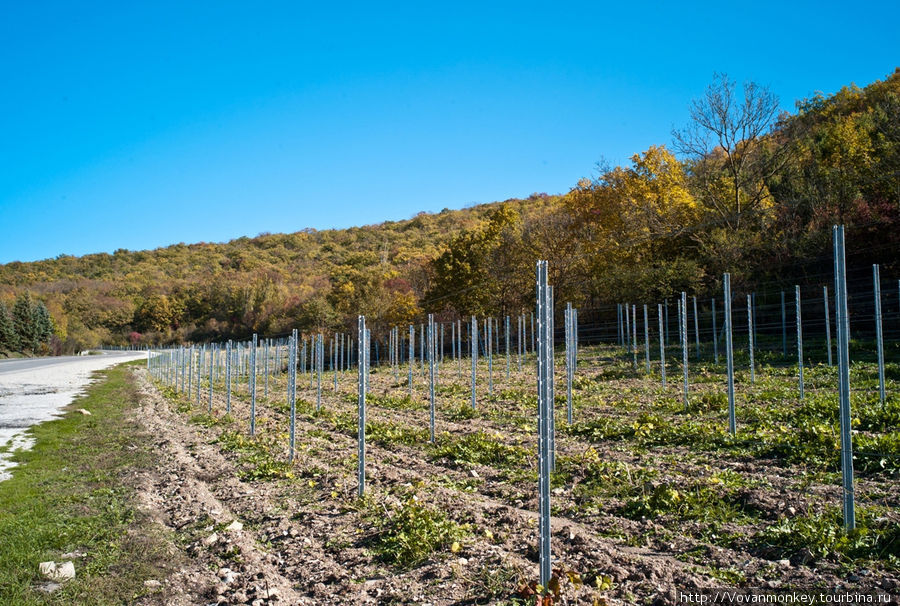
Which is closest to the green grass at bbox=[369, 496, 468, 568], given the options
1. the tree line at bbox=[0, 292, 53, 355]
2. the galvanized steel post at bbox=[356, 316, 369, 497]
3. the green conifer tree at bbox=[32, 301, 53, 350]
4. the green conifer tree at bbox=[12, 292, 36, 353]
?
the galvanized steel post at bbox=[356, 316, 369, 497]

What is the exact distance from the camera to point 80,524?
229 inches

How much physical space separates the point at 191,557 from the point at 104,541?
0.99m

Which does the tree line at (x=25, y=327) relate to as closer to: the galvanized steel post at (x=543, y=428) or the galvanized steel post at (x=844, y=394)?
the galvanized steel post at (x=543, y=428)

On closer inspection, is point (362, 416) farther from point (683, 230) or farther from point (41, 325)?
point (41, 325)

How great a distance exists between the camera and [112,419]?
1478 centimetres

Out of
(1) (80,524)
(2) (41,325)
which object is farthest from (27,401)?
(2) (41,325)

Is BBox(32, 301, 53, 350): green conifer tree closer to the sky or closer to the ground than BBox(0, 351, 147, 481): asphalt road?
closer to the sky

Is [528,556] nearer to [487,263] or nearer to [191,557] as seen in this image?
[191,557]

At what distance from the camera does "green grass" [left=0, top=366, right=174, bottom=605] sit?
4.35 m

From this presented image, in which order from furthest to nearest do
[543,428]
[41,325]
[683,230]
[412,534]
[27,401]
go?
[41,325] → [27,401] → [683,230] → [412,534] → [543,428]

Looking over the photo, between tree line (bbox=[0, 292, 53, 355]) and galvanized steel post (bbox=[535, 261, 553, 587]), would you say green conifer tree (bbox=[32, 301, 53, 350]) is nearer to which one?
tree line (bbox=[0, 292, 53, 355])

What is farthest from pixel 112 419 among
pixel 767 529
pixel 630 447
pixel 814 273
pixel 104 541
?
pixel 814 273

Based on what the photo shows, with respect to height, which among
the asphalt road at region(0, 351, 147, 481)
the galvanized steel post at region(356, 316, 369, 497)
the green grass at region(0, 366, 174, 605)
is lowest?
the asphalt road at region(0, 351, 147, 481)

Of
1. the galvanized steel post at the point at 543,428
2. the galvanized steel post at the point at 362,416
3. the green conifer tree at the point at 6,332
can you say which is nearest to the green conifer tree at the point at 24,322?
the green conifer tree at the point at 6,332
